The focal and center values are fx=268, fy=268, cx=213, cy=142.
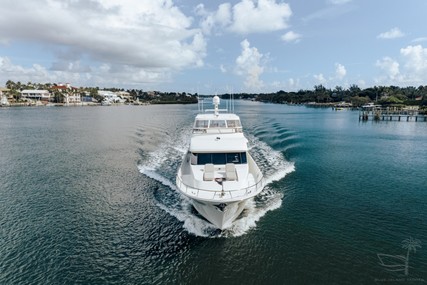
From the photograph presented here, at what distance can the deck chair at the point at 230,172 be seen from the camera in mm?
18094

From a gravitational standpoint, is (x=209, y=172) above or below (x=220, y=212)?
above

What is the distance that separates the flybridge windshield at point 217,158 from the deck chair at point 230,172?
1.11 m

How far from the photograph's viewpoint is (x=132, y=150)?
39938 mm

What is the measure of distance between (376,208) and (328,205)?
347cm

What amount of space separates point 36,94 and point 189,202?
202 meters

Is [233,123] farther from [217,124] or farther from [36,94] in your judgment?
[36,94]

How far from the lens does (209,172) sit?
1864cm

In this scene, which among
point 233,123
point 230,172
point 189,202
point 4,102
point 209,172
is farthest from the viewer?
point 4,102

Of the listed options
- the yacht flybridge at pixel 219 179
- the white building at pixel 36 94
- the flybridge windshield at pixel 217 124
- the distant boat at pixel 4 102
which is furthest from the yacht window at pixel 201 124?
the white building at pixel 36 94

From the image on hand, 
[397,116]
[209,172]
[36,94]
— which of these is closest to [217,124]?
[209,172]

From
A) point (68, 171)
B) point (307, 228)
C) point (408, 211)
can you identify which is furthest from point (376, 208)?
point (68, 171)

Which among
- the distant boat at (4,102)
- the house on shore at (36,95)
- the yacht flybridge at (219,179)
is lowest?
the yacht flybridge at (219,179)

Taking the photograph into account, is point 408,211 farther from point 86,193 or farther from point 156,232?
point 86,193

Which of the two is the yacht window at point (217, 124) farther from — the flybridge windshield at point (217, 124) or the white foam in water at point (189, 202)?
the white foam in water at point (189, 202)
